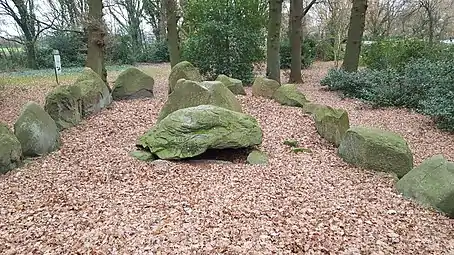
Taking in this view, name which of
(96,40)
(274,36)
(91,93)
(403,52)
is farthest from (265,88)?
(403,52)

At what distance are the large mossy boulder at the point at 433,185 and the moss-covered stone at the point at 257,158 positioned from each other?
5.26ft

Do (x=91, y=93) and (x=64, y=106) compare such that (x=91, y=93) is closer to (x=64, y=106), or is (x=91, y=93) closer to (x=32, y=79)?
(x=64, y=106)

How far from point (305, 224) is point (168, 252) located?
3.95 feet

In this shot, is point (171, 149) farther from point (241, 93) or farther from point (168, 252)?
point (241, 93)

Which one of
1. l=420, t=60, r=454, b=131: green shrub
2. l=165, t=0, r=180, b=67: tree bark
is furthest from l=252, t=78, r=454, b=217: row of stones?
l=165, t=0, r=180, b=67: tree bark

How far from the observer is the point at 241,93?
9.03 meters

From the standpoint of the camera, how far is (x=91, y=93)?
7.19m

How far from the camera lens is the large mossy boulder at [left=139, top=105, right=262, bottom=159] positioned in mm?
4754

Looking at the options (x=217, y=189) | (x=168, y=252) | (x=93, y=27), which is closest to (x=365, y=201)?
(x=217, y=189)

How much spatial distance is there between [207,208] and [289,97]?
5147mm

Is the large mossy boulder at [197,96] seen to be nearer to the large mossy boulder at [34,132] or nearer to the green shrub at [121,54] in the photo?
the large mossy boulder at [34,132]

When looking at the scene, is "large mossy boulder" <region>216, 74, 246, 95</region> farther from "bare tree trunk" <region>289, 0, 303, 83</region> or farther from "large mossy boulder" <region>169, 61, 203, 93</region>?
"bare tree trunk" <region>289, 0, 303, 83</region>

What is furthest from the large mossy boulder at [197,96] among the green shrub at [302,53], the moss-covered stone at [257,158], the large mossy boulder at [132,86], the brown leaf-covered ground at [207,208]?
the green shrub at [302,53]

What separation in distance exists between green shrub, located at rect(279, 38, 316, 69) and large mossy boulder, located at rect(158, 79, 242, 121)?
396 inches
